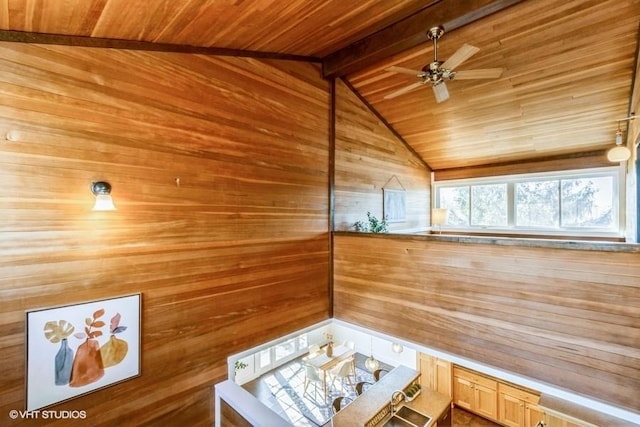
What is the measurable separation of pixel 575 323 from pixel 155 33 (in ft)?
14.2

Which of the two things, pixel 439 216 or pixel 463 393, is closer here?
pixel 463 393

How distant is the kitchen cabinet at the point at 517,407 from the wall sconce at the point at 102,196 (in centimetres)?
646

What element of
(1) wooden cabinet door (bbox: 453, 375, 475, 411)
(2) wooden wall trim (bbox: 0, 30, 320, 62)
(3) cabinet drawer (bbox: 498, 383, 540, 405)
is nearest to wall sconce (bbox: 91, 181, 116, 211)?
(2) wooden wall trim (bbox: 0, 30, 320, 62)

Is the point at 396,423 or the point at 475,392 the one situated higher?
the point at 396,423

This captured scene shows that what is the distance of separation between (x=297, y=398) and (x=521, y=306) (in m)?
4.37

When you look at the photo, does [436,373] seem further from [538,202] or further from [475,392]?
[538,202]

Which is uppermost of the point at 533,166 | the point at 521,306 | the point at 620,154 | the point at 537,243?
the point at 533,166

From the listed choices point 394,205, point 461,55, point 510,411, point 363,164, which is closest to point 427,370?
point 510,411

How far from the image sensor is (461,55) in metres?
2.54

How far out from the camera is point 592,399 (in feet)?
7.95

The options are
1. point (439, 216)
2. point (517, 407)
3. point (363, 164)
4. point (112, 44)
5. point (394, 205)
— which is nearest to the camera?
point (112, 44)

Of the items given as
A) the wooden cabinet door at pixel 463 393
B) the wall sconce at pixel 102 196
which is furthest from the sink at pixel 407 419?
the wall sconce at pixel 102 196

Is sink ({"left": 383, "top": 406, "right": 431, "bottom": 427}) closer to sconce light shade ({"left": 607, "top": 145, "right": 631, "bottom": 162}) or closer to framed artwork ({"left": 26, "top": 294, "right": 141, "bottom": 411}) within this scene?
framed artwork ({"left": 26, "top": 294, "right": 141, "bottom": 411})

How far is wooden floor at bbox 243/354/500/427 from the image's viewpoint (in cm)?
505
